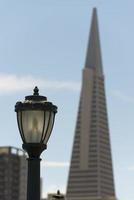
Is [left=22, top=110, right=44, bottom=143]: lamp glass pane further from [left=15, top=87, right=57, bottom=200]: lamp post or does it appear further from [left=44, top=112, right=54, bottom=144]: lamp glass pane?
[left=44, top=112, right=54, bottom=144]: lamp glass pane

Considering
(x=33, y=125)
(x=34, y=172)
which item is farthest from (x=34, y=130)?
(x=34, y=172)

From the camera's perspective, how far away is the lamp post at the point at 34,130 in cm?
1338

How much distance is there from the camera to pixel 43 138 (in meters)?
13.5

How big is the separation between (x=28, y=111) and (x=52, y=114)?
15.9 inches

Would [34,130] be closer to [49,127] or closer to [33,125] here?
[33,125]

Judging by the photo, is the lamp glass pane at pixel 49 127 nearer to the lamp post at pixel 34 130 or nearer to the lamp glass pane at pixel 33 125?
the lamp post at pixel 34 130

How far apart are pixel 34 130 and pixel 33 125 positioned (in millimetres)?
88

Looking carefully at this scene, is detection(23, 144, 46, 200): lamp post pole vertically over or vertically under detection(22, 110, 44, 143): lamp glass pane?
under

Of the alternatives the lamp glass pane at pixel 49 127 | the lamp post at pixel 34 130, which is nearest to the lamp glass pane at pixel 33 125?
the lamp post at pixel 34 130

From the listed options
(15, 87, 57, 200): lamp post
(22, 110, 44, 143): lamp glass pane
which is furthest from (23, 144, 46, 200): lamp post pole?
(22, 110, 44, 143): lamp glass pane

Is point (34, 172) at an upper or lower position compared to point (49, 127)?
lower

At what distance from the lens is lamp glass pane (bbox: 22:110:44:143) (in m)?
13.4

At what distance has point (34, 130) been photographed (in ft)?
44.0

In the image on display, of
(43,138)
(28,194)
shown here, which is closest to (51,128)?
(43,138)
